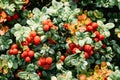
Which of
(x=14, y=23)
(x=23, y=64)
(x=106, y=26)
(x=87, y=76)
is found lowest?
(x=87, y=76)

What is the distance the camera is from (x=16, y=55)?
291 cm

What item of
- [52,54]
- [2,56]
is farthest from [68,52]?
[2,56]

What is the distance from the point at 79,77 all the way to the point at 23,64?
0.48m

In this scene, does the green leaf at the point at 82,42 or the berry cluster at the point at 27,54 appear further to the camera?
the berry cluster at the point at 27,54

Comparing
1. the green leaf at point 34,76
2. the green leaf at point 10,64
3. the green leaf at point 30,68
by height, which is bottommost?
the green leaf at point 34,76

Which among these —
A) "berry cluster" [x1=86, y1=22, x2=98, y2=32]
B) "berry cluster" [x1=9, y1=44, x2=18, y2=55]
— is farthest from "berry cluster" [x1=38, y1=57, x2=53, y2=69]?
"berry cluster" [x1=86, y1=22, x2=98, y2=32]

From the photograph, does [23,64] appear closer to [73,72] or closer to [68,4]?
[73,72]

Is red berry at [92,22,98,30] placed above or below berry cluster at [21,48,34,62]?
above

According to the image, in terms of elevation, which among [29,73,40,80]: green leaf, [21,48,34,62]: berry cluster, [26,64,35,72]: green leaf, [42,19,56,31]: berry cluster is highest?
[42,19,56,31]: berry cluster

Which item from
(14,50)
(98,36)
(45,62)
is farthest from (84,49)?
(14,50)

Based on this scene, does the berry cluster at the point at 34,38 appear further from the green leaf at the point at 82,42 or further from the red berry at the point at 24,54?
the green leaf at the point at 82,42

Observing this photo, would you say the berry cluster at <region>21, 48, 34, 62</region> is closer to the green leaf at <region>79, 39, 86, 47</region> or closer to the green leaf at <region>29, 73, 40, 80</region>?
the green leaf at <region>29, 73, 40, 80</region>

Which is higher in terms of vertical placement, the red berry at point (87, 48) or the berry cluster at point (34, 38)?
the berry cluster at point (34, 38)

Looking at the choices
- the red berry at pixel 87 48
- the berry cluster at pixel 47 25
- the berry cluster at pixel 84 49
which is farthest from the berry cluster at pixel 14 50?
the red berry at pixel 87 48
